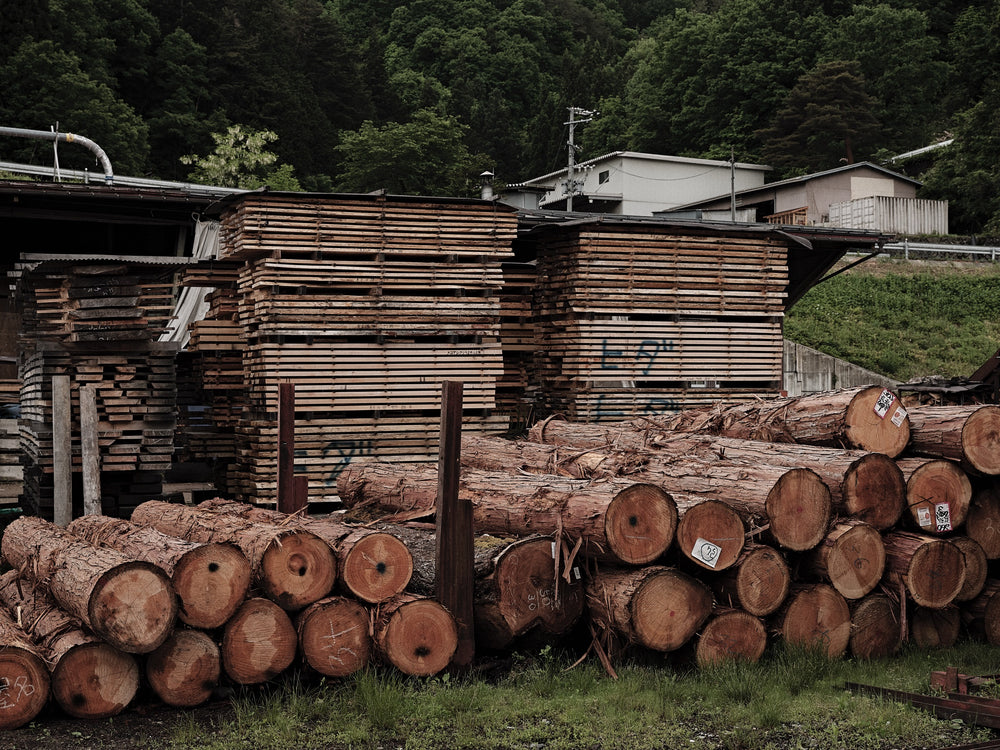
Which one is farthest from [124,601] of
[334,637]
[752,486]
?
[752,486]

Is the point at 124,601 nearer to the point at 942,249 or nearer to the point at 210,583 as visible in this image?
the point at 210,583

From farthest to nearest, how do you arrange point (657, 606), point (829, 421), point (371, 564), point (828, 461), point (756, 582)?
point (829, 421) < point (828, 461) < point (756, 582) < point (371, 564) < point (657, 606)

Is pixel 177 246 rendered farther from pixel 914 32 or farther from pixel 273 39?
pixel 914 32

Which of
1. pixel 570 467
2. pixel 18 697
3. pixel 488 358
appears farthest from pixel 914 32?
pixel 18 697

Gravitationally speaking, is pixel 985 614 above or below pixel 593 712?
above

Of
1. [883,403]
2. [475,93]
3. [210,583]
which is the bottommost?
[210,583]

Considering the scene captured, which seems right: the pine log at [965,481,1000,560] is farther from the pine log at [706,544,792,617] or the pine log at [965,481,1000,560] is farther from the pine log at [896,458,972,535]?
the pine log at [706,544,792,617]

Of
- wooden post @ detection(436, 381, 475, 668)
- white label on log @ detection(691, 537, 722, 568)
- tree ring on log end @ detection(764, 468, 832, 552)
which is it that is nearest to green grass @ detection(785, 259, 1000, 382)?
tree ring on log end @ detection(764, 468, 832, 552)

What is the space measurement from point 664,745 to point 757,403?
522 cm

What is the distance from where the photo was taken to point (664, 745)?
258 inches

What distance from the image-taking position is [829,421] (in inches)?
387

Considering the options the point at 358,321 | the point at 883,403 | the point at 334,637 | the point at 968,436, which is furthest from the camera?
the point at 358,321

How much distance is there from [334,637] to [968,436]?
209 inches

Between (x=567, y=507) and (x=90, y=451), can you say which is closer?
(x=567, y=507)
